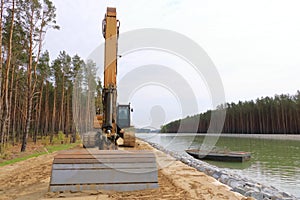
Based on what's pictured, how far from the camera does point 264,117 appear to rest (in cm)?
5525

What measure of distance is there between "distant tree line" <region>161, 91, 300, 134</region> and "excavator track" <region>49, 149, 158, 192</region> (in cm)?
3556

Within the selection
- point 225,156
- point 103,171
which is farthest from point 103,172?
point 225,156

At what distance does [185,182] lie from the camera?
6.40 m

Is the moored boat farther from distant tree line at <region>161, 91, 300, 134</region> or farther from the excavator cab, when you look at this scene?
distant tree line at <region>161, 91, 300, 134</region>

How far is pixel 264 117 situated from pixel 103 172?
57.0m

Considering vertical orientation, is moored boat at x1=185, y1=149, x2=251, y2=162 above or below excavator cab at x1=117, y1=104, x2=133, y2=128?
below

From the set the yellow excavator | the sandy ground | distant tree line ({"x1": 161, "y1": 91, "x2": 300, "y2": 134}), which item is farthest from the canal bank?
distant tree line ({"x1": 161, "y1": 91, "x2": 300, "y2": 134})

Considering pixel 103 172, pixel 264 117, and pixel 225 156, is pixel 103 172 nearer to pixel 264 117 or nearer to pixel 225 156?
pixel 225 156

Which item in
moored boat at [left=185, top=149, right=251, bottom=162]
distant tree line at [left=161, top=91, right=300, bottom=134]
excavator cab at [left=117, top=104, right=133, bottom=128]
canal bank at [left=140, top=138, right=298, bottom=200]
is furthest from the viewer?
distant tree line at [left=161, top=91, right=300, bottom=134]

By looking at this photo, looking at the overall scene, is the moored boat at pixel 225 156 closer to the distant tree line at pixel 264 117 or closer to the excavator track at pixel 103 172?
the excavator track at pixel 103 172

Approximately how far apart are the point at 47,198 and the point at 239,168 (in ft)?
41.6

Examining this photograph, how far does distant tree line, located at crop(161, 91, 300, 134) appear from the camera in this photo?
4862cm

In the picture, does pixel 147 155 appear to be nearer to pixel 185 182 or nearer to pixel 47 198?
pixel 185 182

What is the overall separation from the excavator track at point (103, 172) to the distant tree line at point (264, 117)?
117ft
